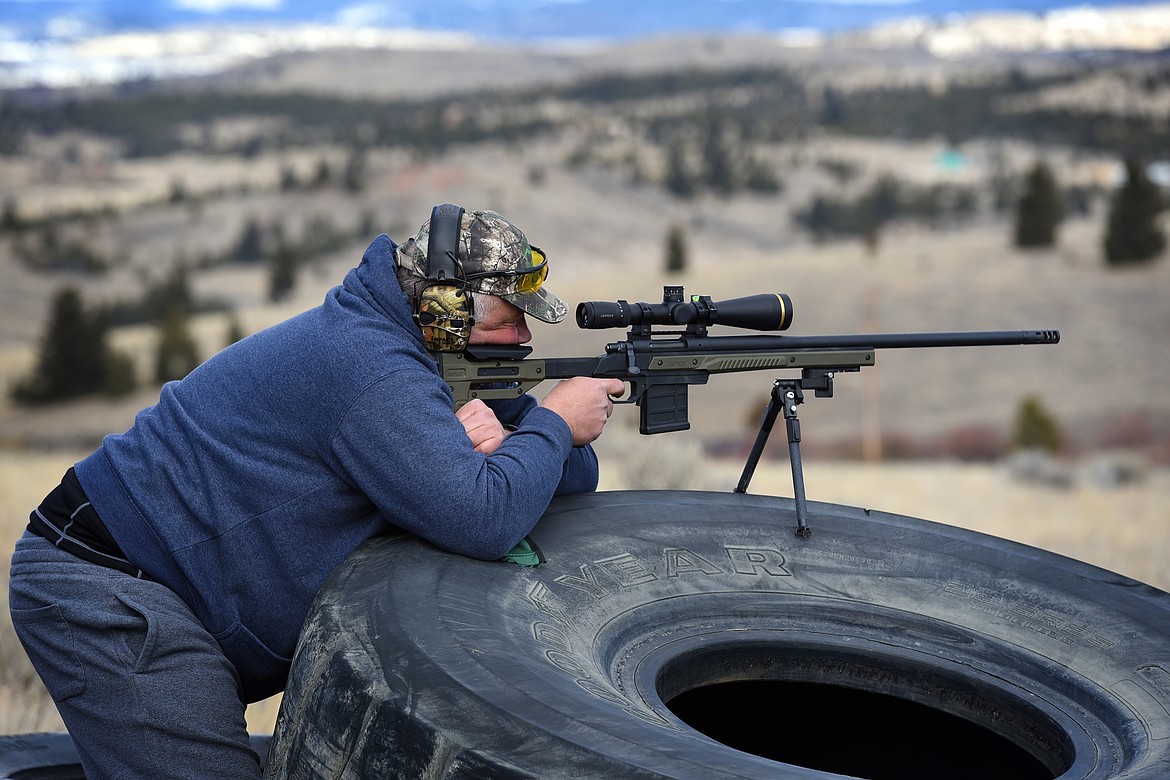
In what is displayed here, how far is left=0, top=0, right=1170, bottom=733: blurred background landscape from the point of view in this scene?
16.8 meters

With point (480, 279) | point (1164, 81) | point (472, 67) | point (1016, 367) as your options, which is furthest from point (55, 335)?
point (472, 67)

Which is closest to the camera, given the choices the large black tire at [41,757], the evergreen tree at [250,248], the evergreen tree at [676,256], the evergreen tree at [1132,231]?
the large black tire at [41,757]

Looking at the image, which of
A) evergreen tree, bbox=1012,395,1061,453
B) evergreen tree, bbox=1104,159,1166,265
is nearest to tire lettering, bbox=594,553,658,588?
evergreen tree, bbox=1012,395,1061,453

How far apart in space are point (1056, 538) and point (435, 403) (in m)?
9.25

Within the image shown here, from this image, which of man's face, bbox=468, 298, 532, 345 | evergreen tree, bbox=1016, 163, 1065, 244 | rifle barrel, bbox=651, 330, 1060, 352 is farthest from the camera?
evergreen tree, bbox=1016, 163, 1065, 244

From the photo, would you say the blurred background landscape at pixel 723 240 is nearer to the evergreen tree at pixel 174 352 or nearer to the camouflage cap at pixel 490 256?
the evergreen tree at pixel 174 352

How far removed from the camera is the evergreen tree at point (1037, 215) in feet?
112

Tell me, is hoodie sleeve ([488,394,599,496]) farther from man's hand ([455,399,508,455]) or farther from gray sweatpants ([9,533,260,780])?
gray sweatpants ([9,533,260,780])

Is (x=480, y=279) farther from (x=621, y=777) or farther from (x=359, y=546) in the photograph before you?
(x=621, y=777)

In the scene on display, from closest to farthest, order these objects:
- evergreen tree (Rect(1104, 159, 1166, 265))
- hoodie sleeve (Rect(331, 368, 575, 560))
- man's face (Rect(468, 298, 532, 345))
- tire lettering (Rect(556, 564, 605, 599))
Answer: hoodie sleeve (Rect(331, 368, 575, 560))
tire lettering (Rect(556, 564, 605, 599))
man's face (Rect(468, 298, 532, 345))
evergreen tree (Rect(1104, 159, 1166, 265))

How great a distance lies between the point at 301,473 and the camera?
3.14 metres

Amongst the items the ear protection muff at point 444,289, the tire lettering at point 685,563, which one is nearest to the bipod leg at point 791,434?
the tire lettering at point 685,563

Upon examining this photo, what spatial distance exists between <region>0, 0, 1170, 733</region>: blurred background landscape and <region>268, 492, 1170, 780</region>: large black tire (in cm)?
266

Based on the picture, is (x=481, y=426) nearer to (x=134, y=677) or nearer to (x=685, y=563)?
(x=685, y=563)
